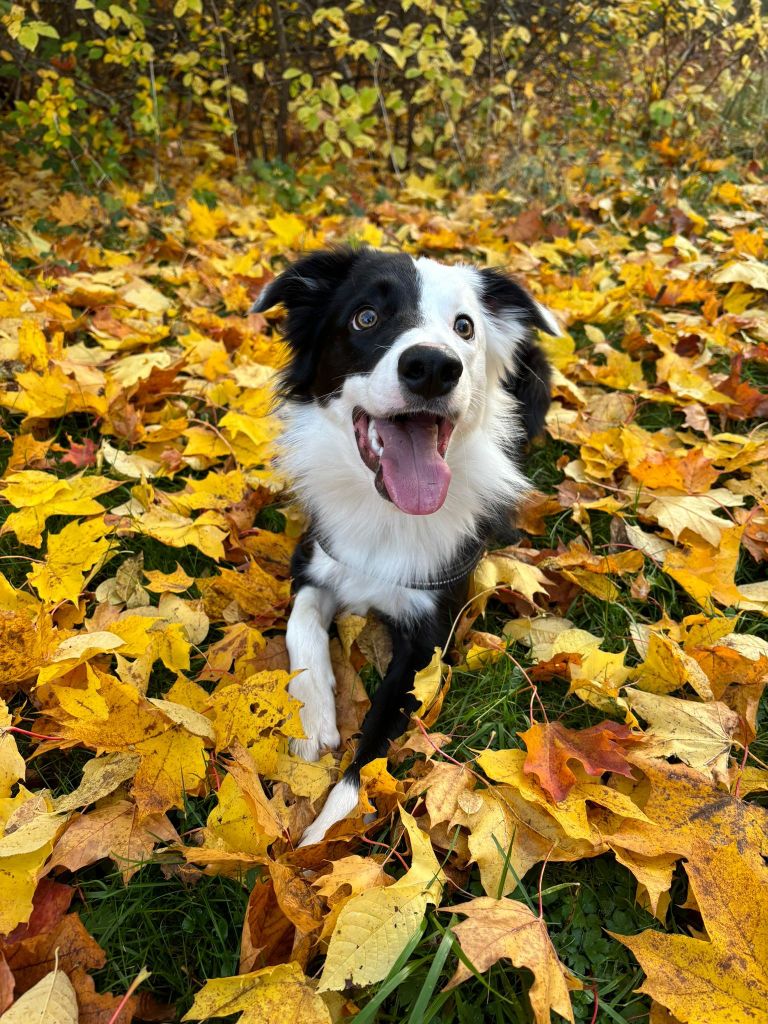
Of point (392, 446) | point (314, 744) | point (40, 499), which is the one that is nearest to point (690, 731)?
point (314, 744)

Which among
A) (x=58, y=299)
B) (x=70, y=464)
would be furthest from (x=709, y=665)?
(x=58, y=299)

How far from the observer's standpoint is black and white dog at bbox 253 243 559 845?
192 cm

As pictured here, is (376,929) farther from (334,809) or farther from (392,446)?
(392,446)

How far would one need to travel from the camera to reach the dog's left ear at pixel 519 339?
2.55 m

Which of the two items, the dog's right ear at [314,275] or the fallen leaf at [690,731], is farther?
the dog's right ear at [314,275]

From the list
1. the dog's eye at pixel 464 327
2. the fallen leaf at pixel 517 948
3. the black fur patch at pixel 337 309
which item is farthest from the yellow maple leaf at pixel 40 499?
the fallen leaf at pixel 517 948

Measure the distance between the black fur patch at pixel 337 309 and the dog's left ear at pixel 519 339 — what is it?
1.38ft

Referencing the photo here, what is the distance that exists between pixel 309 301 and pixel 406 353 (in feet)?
2.58

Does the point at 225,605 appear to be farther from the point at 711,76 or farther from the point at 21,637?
the point at 711,76

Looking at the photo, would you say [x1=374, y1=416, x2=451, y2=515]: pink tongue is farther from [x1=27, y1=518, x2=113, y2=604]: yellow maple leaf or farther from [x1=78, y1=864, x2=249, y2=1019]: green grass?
[x1=78, y1=864, x2=249, y2=1019]: green grass

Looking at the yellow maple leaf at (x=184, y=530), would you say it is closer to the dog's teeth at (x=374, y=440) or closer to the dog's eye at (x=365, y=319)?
the dog's teeth at (x=374, y=440)

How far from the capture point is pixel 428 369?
1.86 m

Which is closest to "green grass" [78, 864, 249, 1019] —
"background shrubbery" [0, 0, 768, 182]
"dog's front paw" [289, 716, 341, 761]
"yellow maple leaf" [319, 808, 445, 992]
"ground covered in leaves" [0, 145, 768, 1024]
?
"ground covered in leaves" [0, 145, 768, 1024]

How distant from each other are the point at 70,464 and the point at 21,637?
3.89 ft
